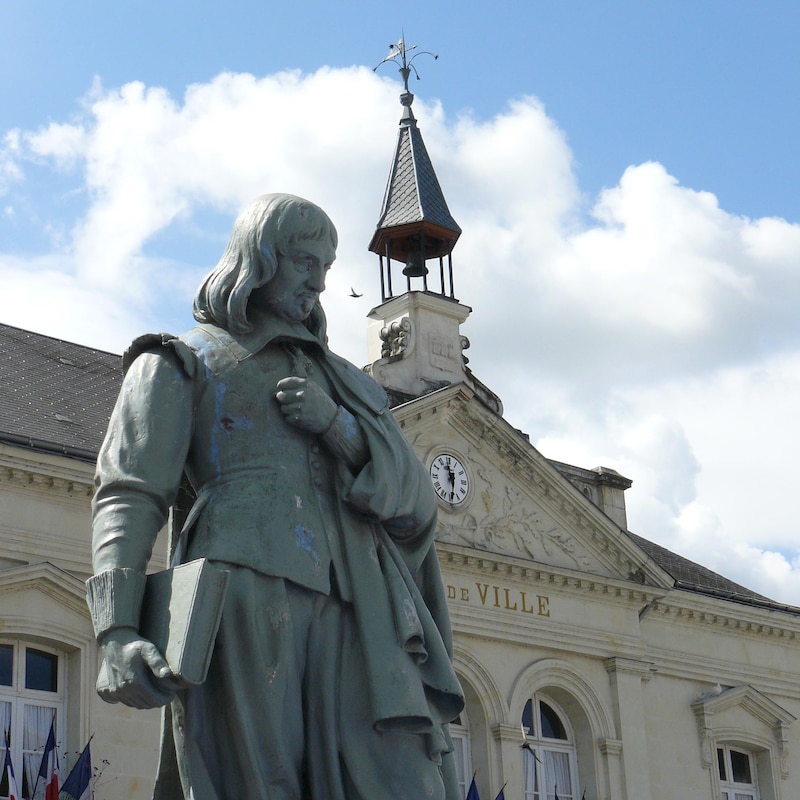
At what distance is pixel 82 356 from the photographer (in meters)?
25.1

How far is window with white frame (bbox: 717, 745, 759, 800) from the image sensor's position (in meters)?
27.8

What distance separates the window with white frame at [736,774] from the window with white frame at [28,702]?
11.7 metres

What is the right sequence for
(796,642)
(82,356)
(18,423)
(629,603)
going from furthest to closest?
(796,642) → (629,603) → (82,356) → (18,423)

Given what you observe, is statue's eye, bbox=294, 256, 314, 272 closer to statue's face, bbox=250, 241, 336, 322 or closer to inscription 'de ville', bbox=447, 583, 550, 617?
statue's face, bbox=250, 241, 336, 322

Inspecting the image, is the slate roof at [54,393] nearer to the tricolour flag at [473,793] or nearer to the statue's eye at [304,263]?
the tricolour flag at [473,793]

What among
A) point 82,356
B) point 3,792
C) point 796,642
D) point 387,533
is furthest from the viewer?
point 796,642

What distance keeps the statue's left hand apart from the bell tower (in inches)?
898

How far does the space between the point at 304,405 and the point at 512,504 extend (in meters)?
22.7

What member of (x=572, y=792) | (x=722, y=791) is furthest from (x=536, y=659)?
(x=722, y=791)

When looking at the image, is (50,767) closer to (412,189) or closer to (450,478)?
(450,478)

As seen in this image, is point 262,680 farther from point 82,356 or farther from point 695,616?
point 695,616

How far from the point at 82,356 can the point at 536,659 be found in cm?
793

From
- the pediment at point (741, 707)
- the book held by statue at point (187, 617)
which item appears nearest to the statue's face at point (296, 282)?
the book held by statue at point (187, 617)

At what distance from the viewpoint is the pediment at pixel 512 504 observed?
84.7 ft
